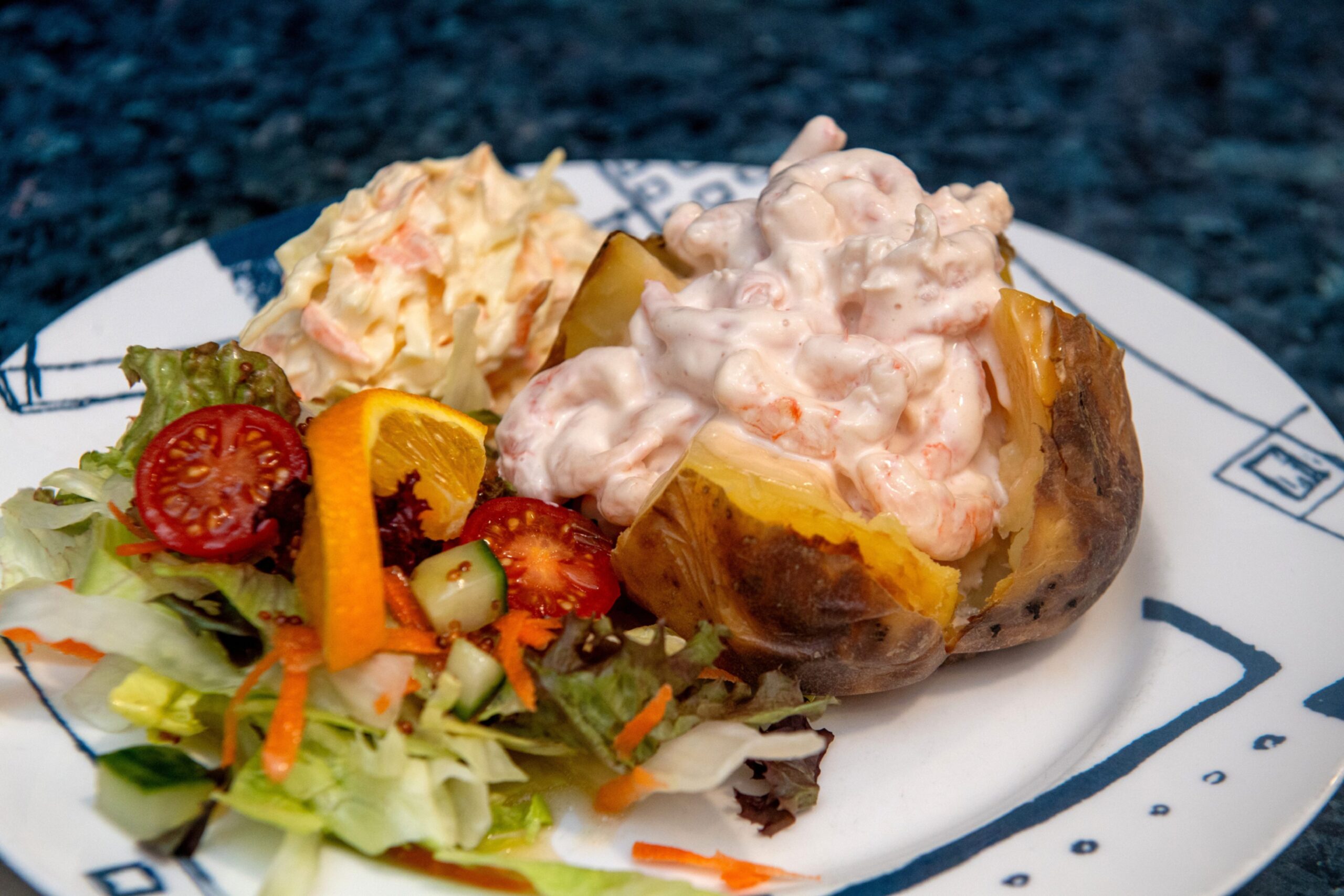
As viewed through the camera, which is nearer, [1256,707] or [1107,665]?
[1256,707]

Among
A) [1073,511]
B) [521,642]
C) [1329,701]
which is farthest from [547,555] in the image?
[1329,701]

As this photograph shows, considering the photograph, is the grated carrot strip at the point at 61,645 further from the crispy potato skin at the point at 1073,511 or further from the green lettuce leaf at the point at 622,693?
the crispy potato skin at the point at 1073,511

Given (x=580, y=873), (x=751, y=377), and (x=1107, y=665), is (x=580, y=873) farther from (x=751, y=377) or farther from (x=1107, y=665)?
(x=1107, y=665)

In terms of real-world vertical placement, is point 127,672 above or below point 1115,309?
below

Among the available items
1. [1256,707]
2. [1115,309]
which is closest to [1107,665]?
[1256,707]

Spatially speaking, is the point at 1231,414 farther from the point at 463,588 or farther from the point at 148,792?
the point at 148,792

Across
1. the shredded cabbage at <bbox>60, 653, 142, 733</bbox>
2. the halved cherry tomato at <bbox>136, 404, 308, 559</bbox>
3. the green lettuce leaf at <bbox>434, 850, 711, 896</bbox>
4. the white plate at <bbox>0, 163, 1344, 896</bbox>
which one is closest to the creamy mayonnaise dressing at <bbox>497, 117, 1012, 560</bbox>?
the white plate at <bbox>0, 163, 1344, 896</bbox>

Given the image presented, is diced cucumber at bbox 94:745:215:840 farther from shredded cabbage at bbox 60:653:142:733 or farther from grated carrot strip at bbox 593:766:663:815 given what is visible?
grated carrot strip at bbox 593:766:663:815
